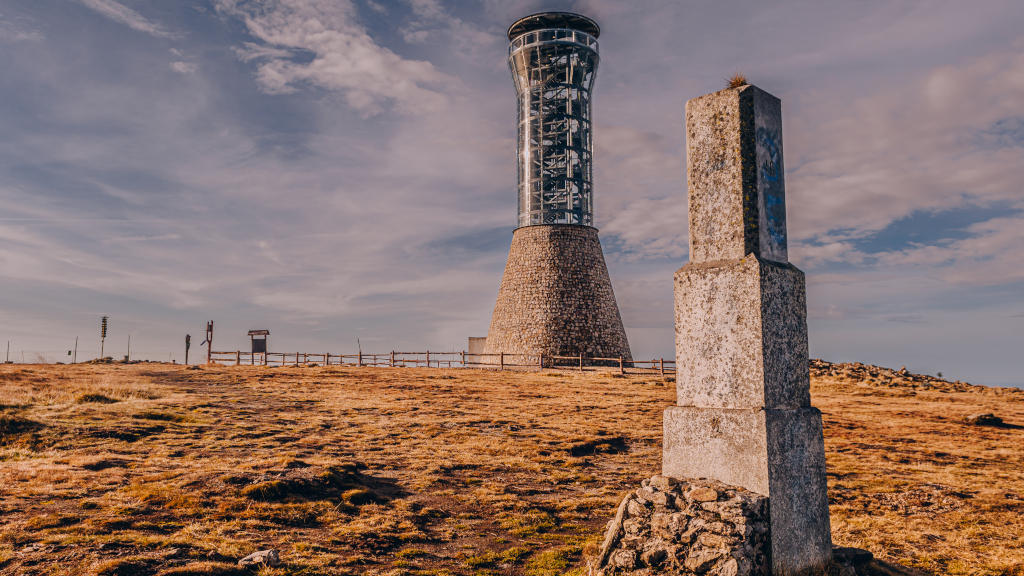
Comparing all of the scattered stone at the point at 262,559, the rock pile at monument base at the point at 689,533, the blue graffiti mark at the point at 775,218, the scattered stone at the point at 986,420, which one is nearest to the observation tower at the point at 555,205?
the scattered stone at the point at 986,420

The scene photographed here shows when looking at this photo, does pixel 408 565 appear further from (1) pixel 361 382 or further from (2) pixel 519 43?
(2) pixel 519 43

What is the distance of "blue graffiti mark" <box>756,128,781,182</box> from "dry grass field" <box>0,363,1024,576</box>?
172 inches

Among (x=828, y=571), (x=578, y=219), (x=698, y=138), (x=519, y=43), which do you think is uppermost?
(x=519, y=43)

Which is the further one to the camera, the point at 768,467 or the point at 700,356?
the point at 700,356

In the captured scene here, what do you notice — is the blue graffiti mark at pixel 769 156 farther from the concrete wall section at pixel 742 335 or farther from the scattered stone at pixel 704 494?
the scattered stone at pixel 704 494

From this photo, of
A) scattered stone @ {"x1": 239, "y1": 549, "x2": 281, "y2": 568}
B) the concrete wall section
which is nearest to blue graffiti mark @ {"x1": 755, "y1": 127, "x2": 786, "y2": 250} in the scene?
the concrete wall section

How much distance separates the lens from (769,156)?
5980 mm

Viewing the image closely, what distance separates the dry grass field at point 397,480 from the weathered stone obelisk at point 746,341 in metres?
1.93

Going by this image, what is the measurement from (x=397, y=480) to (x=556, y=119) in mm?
36768

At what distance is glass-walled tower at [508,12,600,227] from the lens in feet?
143

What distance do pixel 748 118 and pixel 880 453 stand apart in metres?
11.6

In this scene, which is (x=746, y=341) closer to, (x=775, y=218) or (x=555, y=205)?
(x=775, y=218)

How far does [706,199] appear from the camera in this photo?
19.6 ft

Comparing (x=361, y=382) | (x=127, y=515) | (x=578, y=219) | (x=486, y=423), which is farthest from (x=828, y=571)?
(x=578, y=219)
